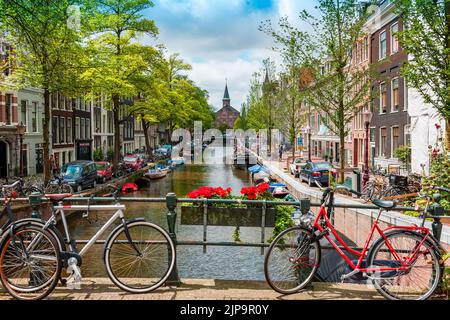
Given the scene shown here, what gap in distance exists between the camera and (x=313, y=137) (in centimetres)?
6456

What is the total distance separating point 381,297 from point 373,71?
18.0 metres

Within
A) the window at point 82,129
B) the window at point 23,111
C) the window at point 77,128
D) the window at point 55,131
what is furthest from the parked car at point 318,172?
the window at point 82,129

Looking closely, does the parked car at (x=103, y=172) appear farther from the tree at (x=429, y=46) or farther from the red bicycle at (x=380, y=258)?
the red bicycle at (x=380, y=258)

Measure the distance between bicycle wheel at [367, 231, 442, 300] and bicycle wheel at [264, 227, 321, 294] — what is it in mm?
652

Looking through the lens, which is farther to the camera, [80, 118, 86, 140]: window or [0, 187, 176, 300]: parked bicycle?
[80, 118, 86, 140]: window

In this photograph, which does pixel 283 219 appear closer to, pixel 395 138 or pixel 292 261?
pixel 292 261

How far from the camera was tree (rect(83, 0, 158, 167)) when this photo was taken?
99.9ft

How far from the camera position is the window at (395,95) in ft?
101

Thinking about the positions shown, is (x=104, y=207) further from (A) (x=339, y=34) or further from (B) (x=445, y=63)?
(A) (x=339, y=34)

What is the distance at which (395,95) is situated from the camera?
31578mm

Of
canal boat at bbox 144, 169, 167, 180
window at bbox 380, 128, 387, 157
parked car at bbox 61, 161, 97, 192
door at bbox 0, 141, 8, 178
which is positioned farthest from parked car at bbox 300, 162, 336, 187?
door at bbox 0, 141, 8, 178

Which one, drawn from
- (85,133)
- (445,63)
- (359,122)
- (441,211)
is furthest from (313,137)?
(441,211)

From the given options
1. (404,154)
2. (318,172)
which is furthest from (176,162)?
(404,154)

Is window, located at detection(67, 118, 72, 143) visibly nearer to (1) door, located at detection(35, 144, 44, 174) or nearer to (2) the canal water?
(1) door, located at detection(35, 144, 44, 174)
